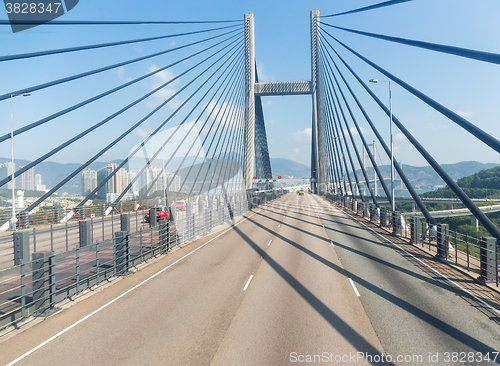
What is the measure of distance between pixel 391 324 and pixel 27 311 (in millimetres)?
8700

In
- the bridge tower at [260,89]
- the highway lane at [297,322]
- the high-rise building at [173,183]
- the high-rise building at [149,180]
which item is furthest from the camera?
the bridge tower at [260,89]

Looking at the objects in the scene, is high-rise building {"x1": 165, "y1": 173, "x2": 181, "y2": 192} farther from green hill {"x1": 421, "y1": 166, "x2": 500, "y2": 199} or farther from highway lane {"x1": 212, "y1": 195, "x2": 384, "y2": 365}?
green hill {"x1": 421, "y1": 166, "x2": 500, "y2": 199}

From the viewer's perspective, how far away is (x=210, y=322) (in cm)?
698

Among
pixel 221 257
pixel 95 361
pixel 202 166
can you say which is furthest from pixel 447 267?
pixel 202 166

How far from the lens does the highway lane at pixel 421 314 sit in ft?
18.7

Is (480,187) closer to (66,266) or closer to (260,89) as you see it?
(260,89)

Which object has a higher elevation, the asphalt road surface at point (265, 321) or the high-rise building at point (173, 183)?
the high-rise building at point (173, 183)

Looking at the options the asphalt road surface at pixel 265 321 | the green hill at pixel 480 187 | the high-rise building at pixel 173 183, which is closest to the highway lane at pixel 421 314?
the asphalt road surface at pixel 265 321

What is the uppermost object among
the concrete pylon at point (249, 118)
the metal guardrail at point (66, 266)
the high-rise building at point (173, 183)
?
the concrete pylon at point (249, 118)

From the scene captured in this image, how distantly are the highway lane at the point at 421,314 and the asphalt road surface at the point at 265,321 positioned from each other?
1.2 inches

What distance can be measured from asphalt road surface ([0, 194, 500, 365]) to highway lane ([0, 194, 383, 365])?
26mm

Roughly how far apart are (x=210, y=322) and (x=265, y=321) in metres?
1.29

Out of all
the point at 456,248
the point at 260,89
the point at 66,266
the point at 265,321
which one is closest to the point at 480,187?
the point at 260,89

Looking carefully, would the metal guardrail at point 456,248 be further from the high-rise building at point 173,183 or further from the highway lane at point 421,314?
the high-rise building at point 173,183
